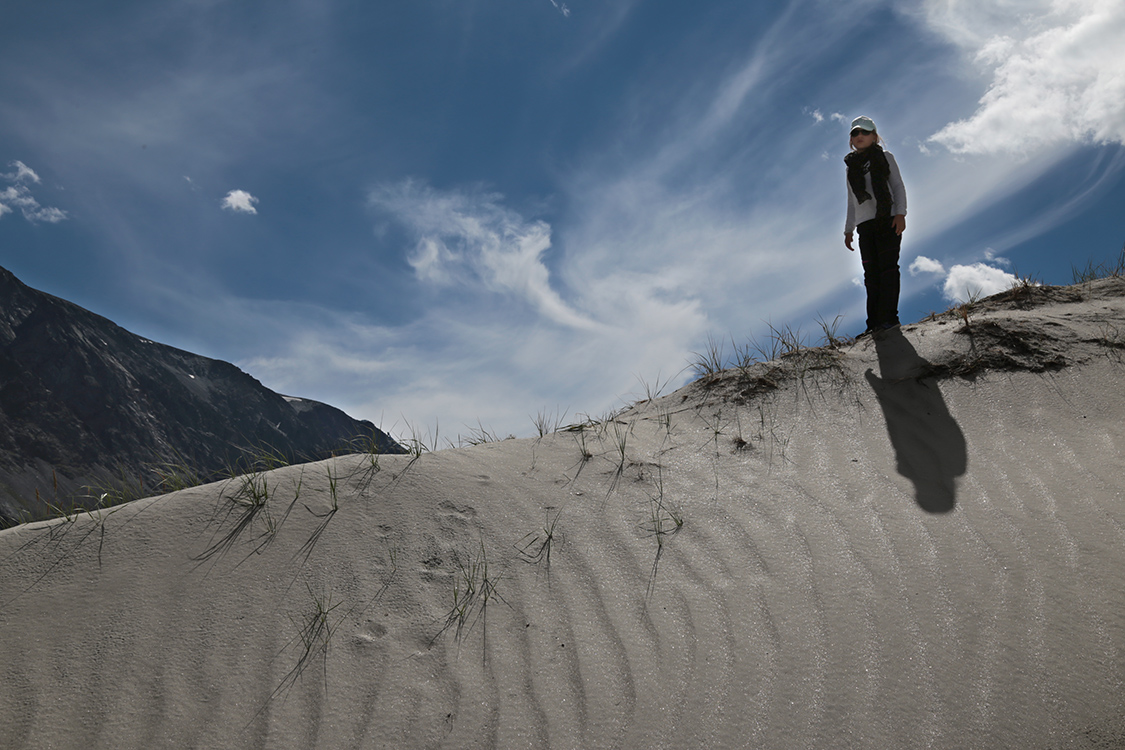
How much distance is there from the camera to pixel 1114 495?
258 centimetres

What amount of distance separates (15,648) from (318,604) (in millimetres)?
1047

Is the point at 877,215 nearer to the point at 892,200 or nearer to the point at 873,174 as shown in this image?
the point at 892,200

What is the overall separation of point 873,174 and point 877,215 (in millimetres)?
303

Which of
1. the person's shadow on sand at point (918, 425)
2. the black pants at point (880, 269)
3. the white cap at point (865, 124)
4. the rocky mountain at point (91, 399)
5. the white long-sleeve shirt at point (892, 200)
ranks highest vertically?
the rocky mountain at point (91, 399)

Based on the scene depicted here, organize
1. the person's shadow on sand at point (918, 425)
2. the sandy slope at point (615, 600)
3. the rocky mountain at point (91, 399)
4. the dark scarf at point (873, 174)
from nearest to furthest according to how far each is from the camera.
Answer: the sandy slope at point (615, 600) → the person's shadow on sand at point (918, 425) → the dark scarf at point (873, 174) → the rocky mountain at point (91, 399)

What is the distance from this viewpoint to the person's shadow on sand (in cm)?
279

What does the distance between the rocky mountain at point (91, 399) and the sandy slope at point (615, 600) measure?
5298cm

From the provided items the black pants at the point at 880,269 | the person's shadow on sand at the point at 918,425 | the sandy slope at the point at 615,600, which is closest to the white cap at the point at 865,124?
the black pants at the point at 880,269

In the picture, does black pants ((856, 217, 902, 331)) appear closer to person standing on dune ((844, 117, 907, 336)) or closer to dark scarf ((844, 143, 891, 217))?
person standing on dune ((844, 117, 907, 336))

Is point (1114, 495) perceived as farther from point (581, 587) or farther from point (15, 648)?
point (15, 648)

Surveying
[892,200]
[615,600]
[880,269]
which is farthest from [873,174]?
[615,600]

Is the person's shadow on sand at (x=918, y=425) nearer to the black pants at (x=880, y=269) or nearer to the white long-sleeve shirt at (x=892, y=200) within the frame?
the black pants at (x=880, y=269)

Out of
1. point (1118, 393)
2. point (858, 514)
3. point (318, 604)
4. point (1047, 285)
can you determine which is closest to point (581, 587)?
point (318, 604)

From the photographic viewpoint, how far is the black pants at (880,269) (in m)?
4.36
